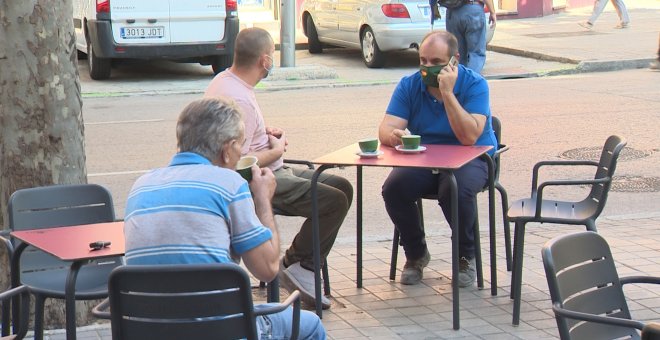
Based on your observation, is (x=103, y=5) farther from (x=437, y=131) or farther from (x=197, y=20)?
(x=437, y=131)

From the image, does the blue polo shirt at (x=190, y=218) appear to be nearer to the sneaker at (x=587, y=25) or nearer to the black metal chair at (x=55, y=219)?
the black metal chair at (x=55, y=219)

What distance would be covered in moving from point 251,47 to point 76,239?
1.80 metres

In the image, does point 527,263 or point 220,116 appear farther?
point 527,263

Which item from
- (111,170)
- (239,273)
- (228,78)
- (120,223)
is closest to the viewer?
(239,273)

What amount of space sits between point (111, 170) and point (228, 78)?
434cm

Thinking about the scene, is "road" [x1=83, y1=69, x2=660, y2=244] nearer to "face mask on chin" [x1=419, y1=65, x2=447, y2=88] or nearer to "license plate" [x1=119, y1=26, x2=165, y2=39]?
"license plate" [x1=119, y1=26, x2=165, y2=39]

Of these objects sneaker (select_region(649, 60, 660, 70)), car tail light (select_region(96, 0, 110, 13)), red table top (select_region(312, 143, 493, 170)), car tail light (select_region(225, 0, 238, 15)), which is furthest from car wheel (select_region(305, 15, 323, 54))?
red table top (select_region(312, 143, 493, 170))

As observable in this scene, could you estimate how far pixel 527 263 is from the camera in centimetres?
663

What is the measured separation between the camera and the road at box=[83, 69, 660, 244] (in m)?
8.89

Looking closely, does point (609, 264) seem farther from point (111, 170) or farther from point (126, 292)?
point (111, 170)

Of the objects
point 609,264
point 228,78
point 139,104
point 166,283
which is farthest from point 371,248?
point 139,104

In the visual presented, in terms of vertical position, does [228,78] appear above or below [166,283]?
above

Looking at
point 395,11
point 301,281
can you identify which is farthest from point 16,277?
point 395,11

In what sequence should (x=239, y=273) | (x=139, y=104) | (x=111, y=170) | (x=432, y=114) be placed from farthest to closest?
(x=139, y=104) → (x=111, y=170) → (x=432, y=114) → (x=239, y=273)
